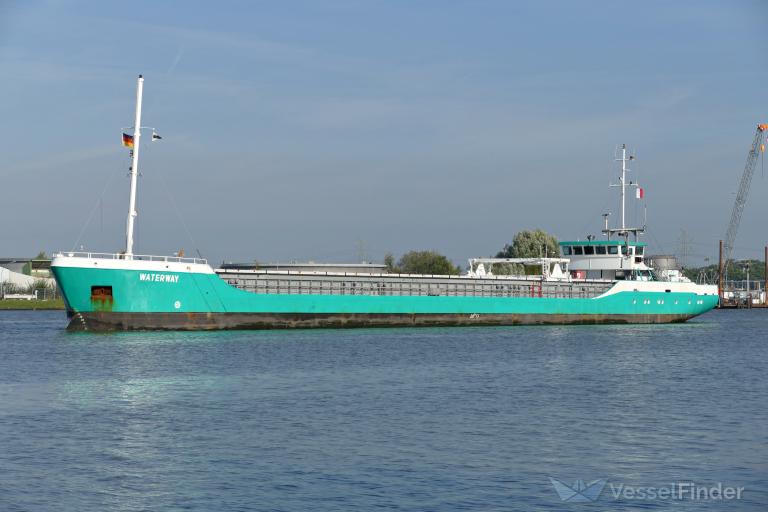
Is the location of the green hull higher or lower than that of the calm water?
higher

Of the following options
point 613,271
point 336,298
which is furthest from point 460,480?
point 613,271

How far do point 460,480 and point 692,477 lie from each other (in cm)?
489

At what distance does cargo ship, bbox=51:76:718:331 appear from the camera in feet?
173

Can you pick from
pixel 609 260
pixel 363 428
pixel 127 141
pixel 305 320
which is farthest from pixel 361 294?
pixel 363 428

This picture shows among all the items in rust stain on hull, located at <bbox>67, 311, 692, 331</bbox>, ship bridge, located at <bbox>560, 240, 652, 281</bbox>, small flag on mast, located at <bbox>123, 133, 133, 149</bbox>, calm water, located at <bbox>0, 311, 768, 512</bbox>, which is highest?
small flag on mast, located at <bbox>123, 133, 133, 149</bbox>

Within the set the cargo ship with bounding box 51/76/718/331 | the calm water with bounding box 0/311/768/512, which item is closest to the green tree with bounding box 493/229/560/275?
the cargo ship with bounding box 51/76/718/331

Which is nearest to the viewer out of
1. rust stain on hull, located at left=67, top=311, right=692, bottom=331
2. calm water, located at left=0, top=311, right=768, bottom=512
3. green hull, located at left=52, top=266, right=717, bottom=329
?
calm water, located at left=0, top=311, right=768, bottom=512

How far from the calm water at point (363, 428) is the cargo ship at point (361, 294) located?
680cm

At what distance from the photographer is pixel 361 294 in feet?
213

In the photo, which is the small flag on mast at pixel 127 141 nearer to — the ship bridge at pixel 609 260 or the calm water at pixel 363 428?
the calm water at pixel 363 428

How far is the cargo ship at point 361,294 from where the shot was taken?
52688mm

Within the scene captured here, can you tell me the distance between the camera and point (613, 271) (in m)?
79.8

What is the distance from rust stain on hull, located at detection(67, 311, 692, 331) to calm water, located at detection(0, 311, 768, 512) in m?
6.29

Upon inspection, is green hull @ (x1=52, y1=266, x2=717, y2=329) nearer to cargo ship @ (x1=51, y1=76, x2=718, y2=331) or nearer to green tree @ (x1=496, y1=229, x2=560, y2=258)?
cargo ship @ (x1=51, y1=76, x2=718, y2=331)
